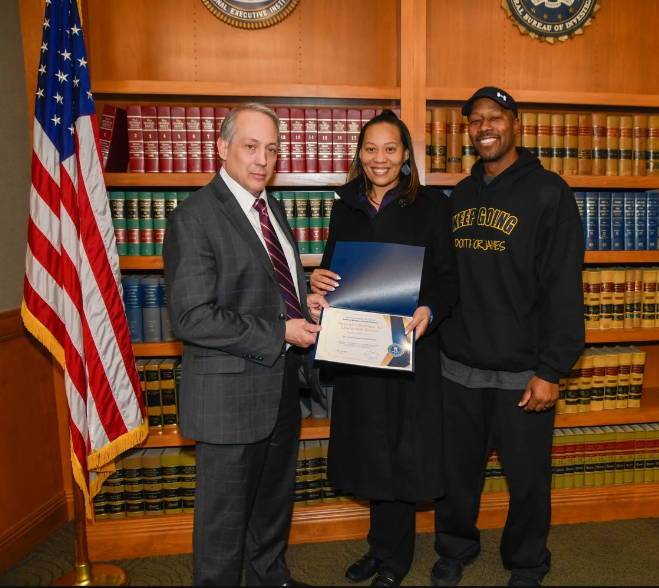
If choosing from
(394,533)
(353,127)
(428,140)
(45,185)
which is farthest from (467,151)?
(45,185)

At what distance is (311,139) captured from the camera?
2.55m

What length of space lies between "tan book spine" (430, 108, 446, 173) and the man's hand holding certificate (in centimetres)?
91

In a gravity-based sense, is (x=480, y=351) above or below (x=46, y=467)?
above

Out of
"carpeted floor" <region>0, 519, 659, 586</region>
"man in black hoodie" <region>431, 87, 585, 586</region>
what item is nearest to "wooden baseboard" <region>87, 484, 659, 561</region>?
"carpeted floor" <region>0, 519, 659, 586</region>

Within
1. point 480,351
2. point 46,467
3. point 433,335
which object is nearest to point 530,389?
point 480,351

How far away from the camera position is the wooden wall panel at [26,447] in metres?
2.40

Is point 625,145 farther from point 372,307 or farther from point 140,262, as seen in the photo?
point 140,262

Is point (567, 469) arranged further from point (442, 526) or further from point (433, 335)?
point (433, 335)

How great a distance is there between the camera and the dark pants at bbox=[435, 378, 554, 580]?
207 centimetres

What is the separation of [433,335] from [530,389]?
1.33 feet

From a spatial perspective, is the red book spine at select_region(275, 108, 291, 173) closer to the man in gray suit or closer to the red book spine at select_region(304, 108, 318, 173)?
the red book spine at select_region(304, 108, 318, 173)

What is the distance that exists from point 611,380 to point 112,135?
107 inches

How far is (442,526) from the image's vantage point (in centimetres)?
230

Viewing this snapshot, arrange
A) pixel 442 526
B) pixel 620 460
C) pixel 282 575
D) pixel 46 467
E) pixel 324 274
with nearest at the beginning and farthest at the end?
pixel 324 274 → pixel 282 575 → pixel 442 526 → pixel 46 467 → pixel 620 460
